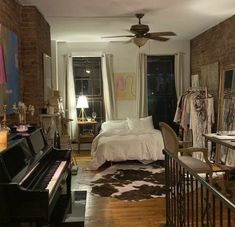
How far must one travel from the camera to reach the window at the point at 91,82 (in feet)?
27.3

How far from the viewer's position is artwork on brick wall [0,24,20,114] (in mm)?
3525

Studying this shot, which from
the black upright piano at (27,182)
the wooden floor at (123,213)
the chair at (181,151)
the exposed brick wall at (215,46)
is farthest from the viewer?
the exposed brick wall at (215,46)

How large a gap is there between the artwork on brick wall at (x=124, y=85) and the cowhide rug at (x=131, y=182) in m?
2.46

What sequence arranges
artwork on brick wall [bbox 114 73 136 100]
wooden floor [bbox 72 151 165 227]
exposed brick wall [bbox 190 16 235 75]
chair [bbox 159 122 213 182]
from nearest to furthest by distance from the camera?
wooden floor [bbox 72 151 165 227]
chair [bbox 159 122 213 182]
exposed brick wall [bbox 190 16 235 75]
artwork on brick wall [bbox 114 73 136 100]

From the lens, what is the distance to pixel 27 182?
7.95ft

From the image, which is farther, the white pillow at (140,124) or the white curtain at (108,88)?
the white curtain at (108,88)

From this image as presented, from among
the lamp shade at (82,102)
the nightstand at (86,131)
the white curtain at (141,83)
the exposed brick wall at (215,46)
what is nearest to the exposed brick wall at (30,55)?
the lamp shade at (82,102)

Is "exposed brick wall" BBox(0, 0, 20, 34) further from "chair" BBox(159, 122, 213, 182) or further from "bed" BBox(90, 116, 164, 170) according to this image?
"bed" BBox(90, 116, 164, 170)

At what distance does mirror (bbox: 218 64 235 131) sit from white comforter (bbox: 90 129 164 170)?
4.00 feet

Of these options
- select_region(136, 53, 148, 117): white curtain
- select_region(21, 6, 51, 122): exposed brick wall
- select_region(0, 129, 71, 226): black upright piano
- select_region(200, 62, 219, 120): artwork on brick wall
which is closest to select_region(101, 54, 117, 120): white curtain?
select_region(136, 53, 148, 117): white curtain

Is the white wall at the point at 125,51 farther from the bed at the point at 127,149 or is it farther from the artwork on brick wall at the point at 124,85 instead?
the bed at the point at 127,149

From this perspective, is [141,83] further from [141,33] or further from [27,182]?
[27,182]

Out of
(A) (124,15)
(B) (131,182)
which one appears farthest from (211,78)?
(B) (131,182)

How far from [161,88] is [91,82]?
5.84 ft
